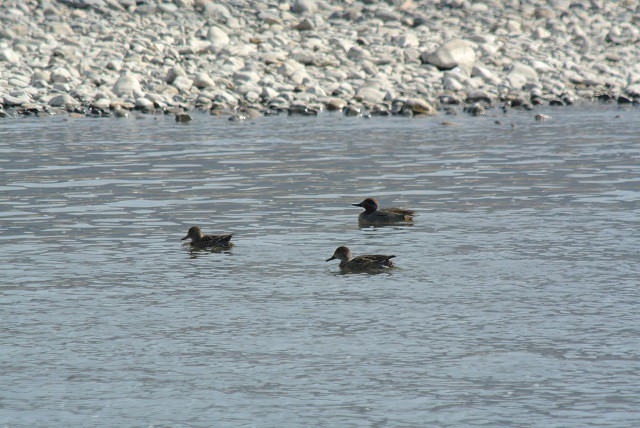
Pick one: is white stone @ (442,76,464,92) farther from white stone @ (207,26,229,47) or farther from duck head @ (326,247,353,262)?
duck head @ (326,247,353,262)

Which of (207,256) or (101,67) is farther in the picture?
(101,67)

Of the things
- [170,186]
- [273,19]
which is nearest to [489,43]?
[273,19]

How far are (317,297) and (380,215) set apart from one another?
503cm

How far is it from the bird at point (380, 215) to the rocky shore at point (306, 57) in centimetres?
1757

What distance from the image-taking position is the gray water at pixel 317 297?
8516 millimetres

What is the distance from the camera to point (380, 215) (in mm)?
→ 16812

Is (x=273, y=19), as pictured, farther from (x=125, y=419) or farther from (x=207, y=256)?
(x=125, y=419)

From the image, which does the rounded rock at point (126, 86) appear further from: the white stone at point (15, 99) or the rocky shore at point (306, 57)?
the white stone at point (15, 99)

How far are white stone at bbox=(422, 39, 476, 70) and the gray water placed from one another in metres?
16.8

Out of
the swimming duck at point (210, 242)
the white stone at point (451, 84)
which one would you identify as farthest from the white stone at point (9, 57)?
the swimming duck at point (210, 242)

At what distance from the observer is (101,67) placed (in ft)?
128

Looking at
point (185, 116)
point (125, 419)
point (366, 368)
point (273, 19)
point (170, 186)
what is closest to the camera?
point (125, 419)

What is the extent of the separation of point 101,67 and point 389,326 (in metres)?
30.1

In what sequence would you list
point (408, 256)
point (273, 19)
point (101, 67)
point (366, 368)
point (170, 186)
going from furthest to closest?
point (273, 19), point (101, 67), point (170, 186), point (408, 256), point (366, 368)
